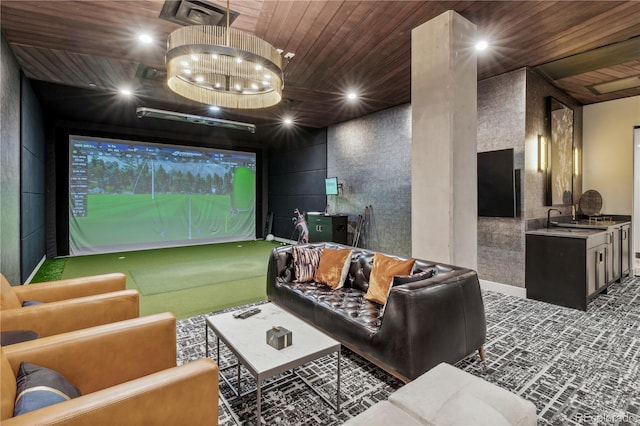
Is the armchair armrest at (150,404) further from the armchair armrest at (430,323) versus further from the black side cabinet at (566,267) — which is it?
the black side cabinet at (566,267)

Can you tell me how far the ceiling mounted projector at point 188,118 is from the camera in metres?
6.03

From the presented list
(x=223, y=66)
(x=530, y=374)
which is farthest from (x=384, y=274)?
(x=223, y=66)

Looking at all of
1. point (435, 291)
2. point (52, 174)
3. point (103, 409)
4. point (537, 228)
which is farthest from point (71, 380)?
point (52, 174)

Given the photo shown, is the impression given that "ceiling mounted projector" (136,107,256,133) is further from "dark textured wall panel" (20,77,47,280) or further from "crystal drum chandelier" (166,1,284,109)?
"crystal drum chandelier" (166,1,284,109)

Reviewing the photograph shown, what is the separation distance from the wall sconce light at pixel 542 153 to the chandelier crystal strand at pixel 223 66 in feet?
12.4

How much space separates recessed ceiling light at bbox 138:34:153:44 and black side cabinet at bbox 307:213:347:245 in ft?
14.7

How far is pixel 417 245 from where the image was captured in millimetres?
3293

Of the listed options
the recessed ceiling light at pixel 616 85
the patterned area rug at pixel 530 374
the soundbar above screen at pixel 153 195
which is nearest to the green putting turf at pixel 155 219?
the soundbar above screen at pixel 153 195

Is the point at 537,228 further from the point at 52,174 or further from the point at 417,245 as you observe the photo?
the point at 52,174

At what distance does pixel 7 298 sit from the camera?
1992mm

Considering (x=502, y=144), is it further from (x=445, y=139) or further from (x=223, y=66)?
(x=223, y=66)

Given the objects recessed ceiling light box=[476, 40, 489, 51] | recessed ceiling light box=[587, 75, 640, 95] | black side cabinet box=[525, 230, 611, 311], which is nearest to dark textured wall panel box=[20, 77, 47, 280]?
recessed ceiling light box=[476, 40, 489, 51]

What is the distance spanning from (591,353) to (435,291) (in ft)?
5.65

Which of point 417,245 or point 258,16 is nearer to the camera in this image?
point 258,16
